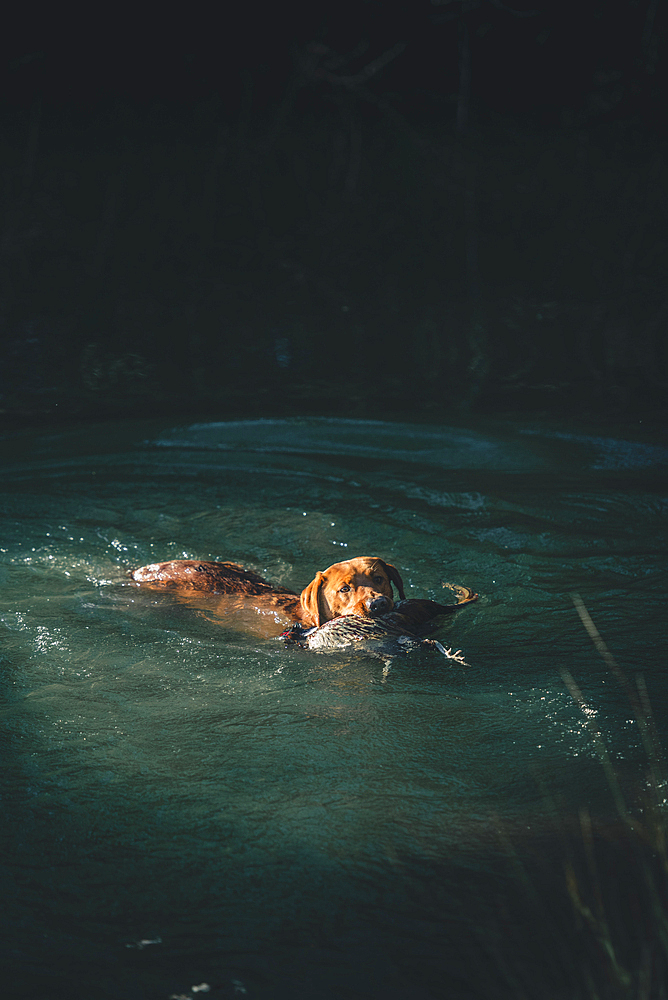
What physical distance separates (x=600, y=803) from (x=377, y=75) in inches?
508

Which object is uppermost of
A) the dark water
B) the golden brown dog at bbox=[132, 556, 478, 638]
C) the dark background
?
the dark background

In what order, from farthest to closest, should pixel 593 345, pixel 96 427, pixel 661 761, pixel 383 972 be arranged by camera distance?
pixel 593 345, pixel 96 427, pixel 661 761, pixel 383 972

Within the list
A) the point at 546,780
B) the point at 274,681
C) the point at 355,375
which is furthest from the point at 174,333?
the point at 546,780

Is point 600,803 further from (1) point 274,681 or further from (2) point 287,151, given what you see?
(2) point 287,151

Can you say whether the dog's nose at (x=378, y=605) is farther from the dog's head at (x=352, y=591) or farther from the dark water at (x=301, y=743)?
the dark water at (x=301, y=743)

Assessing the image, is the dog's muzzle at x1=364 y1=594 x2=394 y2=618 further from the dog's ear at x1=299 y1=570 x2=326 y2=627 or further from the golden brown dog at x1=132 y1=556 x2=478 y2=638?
the dog's ear at x1=299 y1=570 x2=326 y2=627

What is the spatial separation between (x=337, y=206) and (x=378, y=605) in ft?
34.2

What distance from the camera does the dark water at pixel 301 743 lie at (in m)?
2.57

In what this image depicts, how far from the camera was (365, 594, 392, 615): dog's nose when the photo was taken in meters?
3.75

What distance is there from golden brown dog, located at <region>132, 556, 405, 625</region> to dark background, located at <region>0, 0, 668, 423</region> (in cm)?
493

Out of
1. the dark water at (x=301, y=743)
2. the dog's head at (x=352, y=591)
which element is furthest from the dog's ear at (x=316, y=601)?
the dark water at (x=301, y=743)

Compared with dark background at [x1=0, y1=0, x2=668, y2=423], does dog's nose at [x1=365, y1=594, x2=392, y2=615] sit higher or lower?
lower

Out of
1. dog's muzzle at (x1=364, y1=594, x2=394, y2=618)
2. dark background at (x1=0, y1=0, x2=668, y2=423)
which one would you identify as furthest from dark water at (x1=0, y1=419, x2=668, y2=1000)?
dark background at (x1=0, y1=0, x2=668, y2=423)

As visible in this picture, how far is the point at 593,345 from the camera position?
34.6 ft
